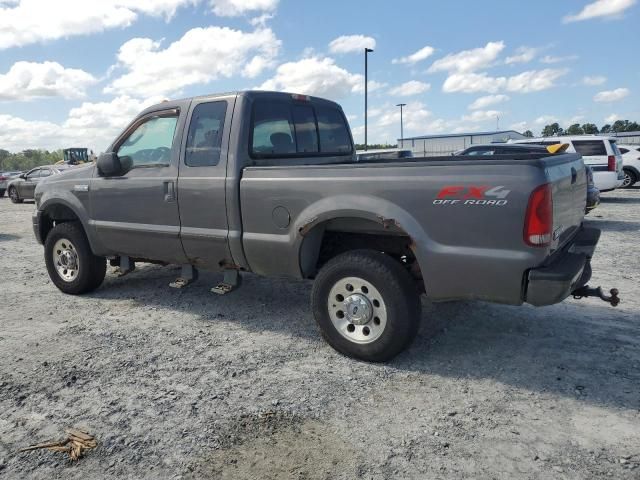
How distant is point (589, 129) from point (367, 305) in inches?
3084

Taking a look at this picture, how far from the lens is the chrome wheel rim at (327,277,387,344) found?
3.76m

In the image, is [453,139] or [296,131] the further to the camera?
[453,139]

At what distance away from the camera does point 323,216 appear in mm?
3832

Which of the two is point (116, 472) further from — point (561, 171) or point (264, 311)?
point (561, 171)

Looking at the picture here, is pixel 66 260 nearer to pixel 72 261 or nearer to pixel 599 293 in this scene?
pixel 72 261

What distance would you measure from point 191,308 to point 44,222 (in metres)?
2.29

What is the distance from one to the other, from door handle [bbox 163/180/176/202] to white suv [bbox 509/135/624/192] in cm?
1163

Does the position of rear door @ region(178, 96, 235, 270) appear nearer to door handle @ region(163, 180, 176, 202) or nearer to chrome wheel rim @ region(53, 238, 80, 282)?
door handle @ region(163, 180, 176, 202)

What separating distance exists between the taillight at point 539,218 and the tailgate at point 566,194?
0.12 m

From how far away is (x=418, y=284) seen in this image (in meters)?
3.93

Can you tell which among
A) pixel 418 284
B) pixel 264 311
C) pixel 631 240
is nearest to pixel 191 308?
pixel 264 311

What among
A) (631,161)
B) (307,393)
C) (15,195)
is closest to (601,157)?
(631,161)

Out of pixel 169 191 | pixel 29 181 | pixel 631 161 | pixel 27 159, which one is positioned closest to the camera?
Result: pixel 169 191

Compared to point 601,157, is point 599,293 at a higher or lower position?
lower
